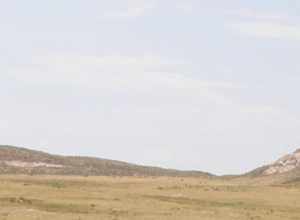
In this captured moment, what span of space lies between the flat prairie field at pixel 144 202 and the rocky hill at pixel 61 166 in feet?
135

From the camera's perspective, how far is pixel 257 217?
182ft

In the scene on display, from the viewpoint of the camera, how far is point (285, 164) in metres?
139

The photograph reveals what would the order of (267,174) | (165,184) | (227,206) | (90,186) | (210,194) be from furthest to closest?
(267,174), (165,184), (90,186), (210,194), (227,206)

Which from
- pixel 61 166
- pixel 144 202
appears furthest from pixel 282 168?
pixel 144 202

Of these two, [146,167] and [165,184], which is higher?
[146,167]

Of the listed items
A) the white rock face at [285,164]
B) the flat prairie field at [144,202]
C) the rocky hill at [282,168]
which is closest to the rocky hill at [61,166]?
the rocky hill at [282,168]

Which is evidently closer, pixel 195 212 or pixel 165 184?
pixel 195 212

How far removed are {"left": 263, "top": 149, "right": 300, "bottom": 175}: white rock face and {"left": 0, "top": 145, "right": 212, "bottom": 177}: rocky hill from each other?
33.3 ft

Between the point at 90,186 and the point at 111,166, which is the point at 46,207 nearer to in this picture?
the point at 90,186

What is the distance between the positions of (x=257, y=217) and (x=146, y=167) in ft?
299

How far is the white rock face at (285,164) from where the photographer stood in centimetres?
13450

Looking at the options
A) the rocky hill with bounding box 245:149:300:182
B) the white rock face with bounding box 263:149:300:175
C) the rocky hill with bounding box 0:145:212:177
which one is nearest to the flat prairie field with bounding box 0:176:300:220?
the rocky hill with bounding box 0:145:212:177

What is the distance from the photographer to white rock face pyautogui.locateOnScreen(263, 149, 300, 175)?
134 metres

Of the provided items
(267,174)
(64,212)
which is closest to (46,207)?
(64,212)
